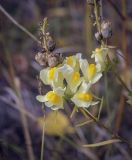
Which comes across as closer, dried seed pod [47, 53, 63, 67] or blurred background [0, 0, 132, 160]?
dried seed pod [47, 53, 63, 67]

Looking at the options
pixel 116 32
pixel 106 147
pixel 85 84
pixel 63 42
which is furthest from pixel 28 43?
pixel 85 84

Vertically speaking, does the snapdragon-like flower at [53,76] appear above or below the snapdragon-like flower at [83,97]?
above

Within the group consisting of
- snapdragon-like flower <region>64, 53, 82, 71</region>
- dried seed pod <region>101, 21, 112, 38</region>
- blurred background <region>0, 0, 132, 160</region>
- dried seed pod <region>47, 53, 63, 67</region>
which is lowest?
blurred background <region>0, 0, 132, 160</region>

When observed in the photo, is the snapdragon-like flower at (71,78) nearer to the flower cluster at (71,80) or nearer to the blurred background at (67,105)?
the flower cluster at (71,80)

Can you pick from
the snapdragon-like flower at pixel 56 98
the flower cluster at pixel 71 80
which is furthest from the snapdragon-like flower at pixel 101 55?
the snapdragon-like flower at pixel 56 98

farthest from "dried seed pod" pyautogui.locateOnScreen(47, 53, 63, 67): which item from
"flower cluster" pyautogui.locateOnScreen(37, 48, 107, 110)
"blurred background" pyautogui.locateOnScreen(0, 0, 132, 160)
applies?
"blurred background" pyautogui.locateOnScreen(0, 0, 132, 160)

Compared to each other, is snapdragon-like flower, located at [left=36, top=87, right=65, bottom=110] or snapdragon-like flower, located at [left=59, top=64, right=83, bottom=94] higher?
snapdragon-like flower, located at [left=59, top=64, right=83, bottom=94]

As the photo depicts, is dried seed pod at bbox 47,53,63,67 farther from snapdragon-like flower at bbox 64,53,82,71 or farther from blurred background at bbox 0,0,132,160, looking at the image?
blurred background at bbox 0,0,132,160
